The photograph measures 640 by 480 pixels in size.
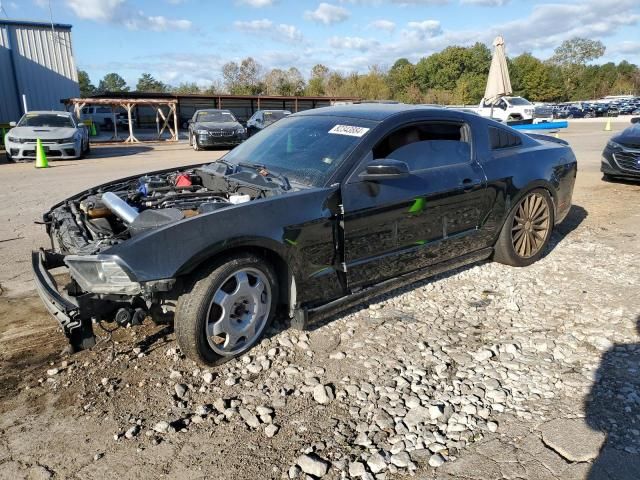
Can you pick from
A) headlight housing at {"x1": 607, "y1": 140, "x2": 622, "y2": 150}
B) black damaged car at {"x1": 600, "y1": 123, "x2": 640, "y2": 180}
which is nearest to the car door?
black damaged car at {"x1": 600, "y1": 123, "x2": 640, "y2": 180}

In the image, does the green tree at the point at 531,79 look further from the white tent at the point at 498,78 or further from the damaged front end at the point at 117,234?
the damaged front end at the point at 117,234

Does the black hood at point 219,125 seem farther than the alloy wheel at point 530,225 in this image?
Yes

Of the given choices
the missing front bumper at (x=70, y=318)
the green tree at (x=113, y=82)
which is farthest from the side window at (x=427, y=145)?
the green tree at (x=113, y=82)

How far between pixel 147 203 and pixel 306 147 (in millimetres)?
1297

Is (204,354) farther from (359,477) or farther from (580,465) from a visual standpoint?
(580,465)

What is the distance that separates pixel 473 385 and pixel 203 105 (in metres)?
38.8

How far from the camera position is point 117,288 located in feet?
9.09

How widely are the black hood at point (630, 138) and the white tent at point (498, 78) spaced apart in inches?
233

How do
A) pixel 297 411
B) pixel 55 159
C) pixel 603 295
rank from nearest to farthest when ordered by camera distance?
pixel 297 411
pixel 603 295
pixel 55 159

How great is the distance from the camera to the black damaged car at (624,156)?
877cm

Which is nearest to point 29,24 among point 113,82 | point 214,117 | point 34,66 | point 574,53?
point 34,66

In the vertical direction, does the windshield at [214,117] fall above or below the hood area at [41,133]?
above

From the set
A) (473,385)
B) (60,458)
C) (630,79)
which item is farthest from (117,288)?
(630,79)

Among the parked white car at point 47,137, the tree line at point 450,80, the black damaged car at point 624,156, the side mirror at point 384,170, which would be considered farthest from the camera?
the tree line at point 450,80
